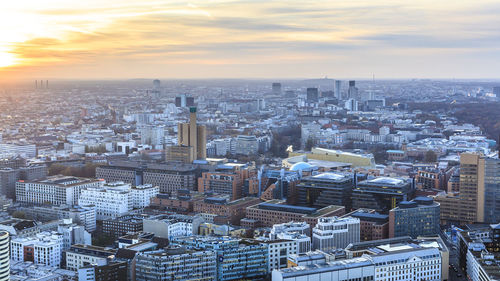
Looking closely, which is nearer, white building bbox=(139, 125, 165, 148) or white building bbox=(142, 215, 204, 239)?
white building bbox=(142, 215, 204, 239)

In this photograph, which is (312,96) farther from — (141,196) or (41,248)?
(41,248)

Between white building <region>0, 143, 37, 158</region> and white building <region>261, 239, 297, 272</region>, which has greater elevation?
white building <region>0, 143, 37, 158</region>

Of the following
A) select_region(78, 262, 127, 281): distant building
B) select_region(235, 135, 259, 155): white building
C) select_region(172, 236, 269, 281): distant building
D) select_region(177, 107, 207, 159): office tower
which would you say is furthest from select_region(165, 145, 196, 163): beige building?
select_region(78, 262, 127, 281): distant building

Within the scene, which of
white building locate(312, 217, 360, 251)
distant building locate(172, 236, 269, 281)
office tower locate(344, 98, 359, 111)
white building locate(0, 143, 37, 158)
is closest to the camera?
distant building locate(172, 236, 269, 281)

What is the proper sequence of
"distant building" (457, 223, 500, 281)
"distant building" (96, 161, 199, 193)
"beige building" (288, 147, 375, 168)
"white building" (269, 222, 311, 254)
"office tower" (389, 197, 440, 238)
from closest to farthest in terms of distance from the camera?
1. "distant building" (457, 223, 500, 281)
2. "white building" (269, 222, 311, 254)
3. "office tower" (389, 197, 440, 238)
4. "distant building" (96, 161, 199, 193)
5. "beige building" (288, 147, 375, 168)

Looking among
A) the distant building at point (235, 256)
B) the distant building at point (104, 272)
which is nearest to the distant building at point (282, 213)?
the distant building at point (235, 256)

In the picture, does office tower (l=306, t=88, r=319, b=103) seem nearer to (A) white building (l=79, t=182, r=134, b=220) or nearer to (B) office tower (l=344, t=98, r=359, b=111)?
(B) office tower (l=344, t=98, r=359, b=111)

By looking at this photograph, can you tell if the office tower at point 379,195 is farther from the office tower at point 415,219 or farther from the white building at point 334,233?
the white building at point 334,233
